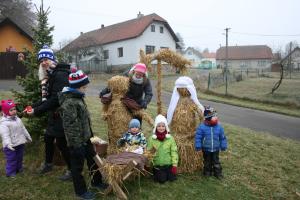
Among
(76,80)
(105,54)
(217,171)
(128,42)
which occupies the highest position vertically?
(128,42)

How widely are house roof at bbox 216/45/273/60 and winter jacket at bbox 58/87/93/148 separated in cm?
7368

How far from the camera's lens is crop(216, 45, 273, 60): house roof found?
7285 centimetres

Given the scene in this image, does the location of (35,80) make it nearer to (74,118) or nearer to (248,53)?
(74,118)

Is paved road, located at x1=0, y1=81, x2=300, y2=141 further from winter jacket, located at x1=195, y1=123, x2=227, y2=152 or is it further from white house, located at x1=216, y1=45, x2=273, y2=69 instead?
white house, located at x1=216, y1=45, x2=273, y2=69

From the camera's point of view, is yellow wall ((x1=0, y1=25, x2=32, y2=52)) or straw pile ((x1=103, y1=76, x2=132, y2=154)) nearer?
straw pile ((x1=103, y1=76, x2=132, y2=154))

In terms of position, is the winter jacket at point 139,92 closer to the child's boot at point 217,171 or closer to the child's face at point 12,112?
the child's face at point 12,112

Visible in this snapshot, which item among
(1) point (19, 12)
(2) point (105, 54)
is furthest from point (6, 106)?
(1) point (19, 12)

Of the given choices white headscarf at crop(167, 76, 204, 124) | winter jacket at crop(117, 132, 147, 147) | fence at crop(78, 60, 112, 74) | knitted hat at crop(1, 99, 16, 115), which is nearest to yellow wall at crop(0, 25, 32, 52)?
fence at crop(78, 60, 112, 74)

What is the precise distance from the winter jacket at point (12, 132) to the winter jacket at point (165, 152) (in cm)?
237

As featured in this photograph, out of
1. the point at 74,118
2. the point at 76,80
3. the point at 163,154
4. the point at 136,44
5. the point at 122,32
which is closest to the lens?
the point at 74,118

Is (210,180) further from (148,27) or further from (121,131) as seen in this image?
(148,27)

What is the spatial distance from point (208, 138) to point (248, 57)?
72.8 metres

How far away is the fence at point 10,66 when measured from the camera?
70.3 ft

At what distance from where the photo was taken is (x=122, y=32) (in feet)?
126
